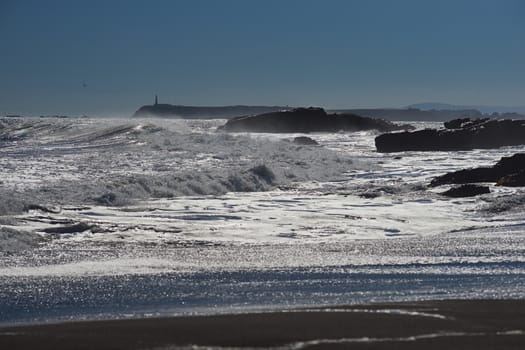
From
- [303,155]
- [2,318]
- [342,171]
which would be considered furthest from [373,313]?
[303,155]

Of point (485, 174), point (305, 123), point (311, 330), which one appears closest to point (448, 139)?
point (485, 174)

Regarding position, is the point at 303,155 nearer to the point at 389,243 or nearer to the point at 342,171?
the point at 342,171

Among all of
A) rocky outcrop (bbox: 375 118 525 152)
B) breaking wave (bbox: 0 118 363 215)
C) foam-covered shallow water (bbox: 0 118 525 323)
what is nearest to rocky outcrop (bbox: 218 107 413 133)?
rocky outcrop (bbox: 375 118 525 152)

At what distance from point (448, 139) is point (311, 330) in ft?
117

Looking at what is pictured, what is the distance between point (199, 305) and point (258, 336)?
158cm

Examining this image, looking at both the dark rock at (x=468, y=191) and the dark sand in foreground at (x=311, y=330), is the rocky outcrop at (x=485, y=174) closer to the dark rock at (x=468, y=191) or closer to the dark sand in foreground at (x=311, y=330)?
the dark rock at (x=468, y=191)

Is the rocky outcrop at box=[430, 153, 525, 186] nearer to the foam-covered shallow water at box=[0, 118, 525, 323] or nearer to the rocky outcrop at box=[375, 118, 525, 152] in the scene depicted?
the foam-covered shallow water at box=[0, 118, 525, 323]

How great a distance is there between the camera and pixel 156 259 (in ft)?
32.6

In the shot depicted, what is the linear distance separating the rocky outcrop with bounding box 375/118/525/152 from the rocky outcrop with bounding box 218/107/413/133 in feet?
100

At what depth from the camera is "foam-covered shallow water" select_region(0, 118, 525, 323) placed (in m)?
7.80

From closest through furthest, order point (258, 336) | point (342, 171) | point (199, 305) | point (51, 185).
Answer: point (258, 336) < point (199, 305) < point (51, 185) < point (342, 171)

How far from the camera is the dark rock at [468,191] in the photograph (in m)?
17.8

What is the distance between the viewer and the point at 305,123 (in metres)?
75.2

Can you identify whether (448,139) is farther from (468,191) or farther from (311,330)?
(311,330)
